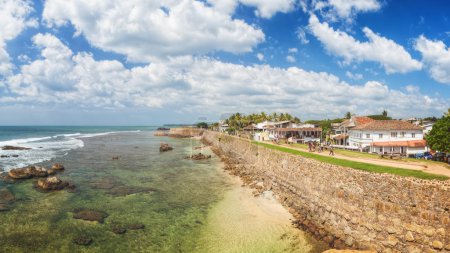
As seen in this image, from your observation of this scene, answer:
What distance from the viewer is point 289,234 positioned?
18.4 meters

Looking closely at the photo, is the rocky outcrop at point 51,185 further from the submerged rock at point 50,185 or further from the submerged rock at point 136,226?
the submerged rock at point 136,226

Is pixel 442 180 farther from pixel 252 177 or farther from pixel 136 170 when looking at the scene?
pixel 136 170

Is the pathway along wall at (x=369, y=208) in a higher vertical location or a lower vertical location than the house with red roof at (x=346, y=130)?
lower

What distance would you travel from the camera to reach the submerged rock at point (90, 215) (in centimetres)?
2025

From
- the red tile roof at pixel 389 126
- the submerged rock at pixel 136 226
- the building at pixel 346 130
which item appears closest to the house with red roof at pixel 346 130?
the building at pixel 346 130

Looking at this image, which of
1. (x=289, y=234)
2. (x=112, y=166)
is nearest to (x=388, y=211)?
(x=289, y=234)

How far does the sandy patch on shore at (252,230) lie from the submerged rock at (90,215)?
790 cm

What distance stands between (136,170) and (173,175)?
7.09 metres

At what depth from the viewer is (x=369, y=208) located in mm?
17734

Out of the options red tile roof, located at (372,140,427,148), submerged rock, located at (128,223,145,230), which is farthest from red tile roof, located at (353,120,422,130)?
submerged rock, located at (128,223,145,230)

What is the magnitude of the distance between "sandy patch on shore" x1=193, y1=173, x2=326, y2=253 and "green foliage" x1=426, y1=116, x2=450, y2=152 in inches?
769

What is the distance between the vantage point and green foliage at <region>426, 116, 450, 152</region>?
2945 centimetres

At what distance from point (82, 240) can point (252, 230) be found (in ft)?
35.3

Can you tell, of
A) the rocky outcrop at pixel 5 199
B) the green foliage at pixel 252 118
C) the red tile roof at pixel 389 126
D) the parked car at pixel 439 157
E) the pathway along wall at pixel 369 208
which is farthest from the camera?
the green foliage at pixel 252 118
